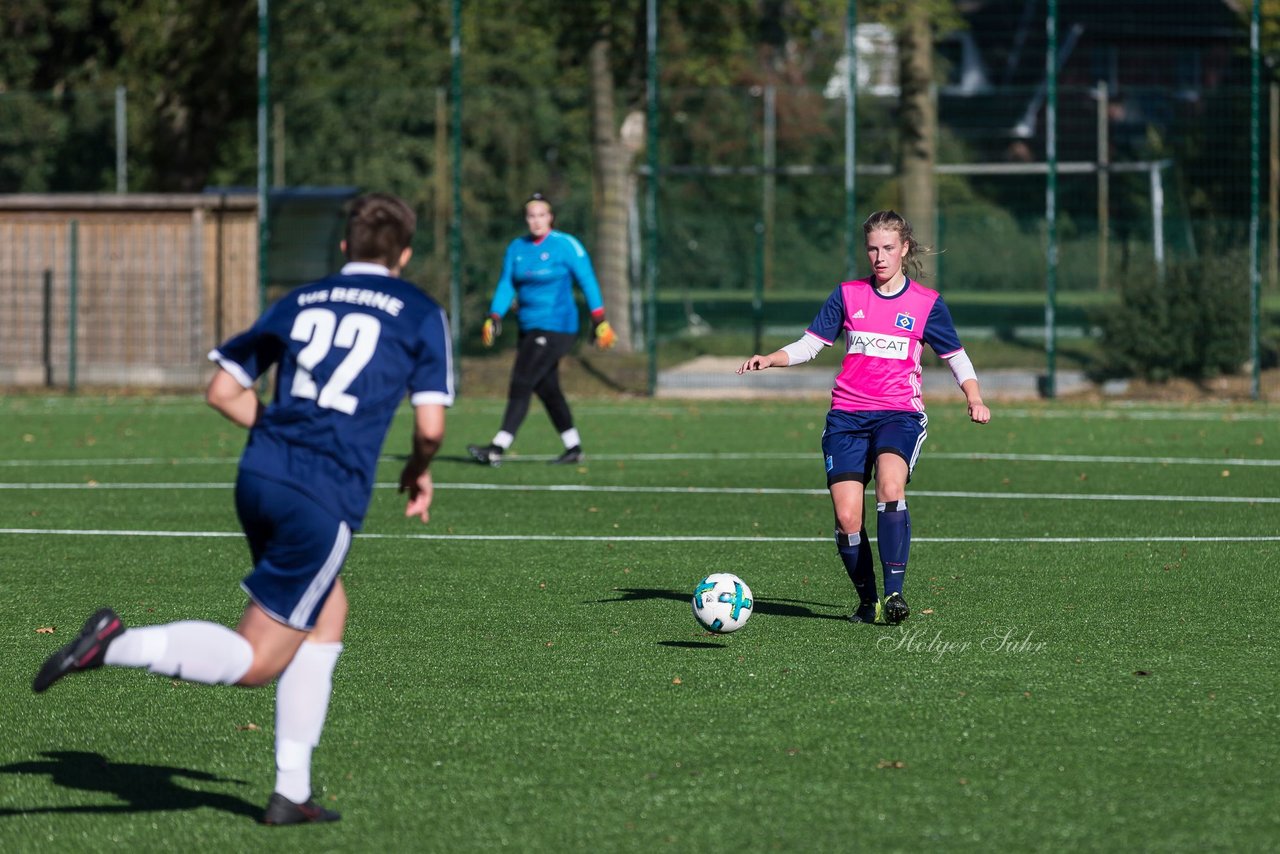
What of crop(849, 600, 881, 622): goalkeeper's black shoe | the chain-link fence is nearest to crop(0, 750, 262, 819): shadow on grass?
crop(849, 600, 881, 622): goalkeeper's black shoe

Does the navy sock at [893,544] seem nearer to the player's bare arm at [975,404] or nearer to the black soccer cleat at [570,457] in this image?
the player's bare arm at [975,404]

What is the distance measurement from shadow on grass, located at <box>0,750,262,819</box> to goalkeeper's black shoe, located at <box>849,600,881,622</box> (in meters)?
3.53

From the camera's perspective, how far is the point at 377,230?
5.20 m

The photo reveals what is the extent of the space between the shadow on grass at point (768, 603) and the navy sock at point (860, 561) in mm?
167

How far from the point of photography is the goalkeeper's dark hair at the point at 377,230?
17.1 ft

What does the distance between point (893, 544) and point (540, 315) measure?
7650 millimetres

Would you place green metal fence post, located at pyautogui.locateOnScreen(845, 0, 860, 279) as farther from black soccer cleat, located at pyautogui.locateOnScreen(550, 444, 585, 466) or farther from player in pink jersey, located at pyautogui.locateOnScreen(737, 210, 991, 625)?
player in pink jersey, located at pyautogui.locateOnScreen(737, 210, 991, 625)

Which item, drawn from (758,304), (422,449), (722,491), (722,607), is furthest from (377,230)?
(758,304)

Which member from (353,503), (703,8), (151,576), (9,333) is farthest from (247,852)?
(703,8)

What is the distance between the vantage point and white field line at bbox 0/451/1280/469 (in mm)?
15719

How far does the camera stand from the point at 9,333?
81.0 ft

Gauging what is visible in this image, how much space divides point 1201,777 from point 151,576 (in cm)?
602

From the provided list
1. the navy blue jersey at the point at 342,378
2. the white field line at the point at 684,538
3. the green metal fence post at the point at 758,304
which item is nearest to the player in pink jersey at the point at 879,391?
the white field line at the point at 684,538

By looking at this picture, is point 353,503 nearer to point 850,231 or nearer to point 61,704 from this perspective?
point 61,704
